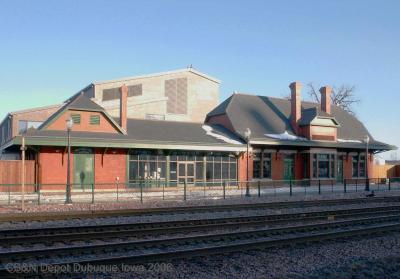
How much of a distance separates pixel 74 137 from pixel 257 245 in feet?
66.9

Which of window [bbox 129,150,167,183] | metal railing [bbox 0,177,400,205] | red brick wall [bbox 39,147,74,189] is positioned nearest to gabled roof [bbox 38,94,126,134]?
window [bbox 129,150,167,183]

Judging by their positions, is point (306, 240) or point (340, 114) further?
point (340, 114)

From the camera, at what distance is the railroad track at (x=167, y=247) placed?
32.5ft

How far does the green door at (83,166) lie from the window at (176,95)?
32692mm

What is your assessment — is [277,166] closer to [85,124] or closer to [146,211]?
[85,124]

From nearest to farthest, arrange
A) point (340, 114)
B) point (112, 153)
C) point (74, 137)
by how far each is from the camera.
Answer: point (74, 137), point (112, 153), point (340, 114)

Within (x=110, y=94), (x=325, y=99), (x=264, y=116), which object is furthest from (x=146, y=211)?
(x=110, y=94)

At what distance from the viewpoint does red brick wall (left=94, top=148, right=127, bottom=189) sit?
31.5 m

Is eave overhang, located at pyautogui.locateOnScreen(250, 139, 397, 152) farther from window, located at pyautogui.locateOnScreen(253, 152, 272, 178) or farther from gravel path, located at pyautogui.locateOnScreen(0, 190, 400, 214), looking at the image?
gravel path, located at pyautogui.locateOnScreen(0, 190, 400, 214)

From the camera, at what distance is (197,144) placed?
3419cm

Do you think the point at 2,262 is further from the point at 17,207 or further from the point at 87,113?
the point at 87,113

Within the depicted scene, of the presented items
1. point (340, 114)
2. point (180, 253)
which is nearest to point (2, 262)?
point (180, 253)

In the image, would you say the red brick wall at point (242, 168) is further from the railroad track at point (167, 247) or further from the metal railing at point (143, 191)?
the railroad track at point (167, 247)

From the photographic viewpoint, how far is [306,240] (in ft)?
42.5
